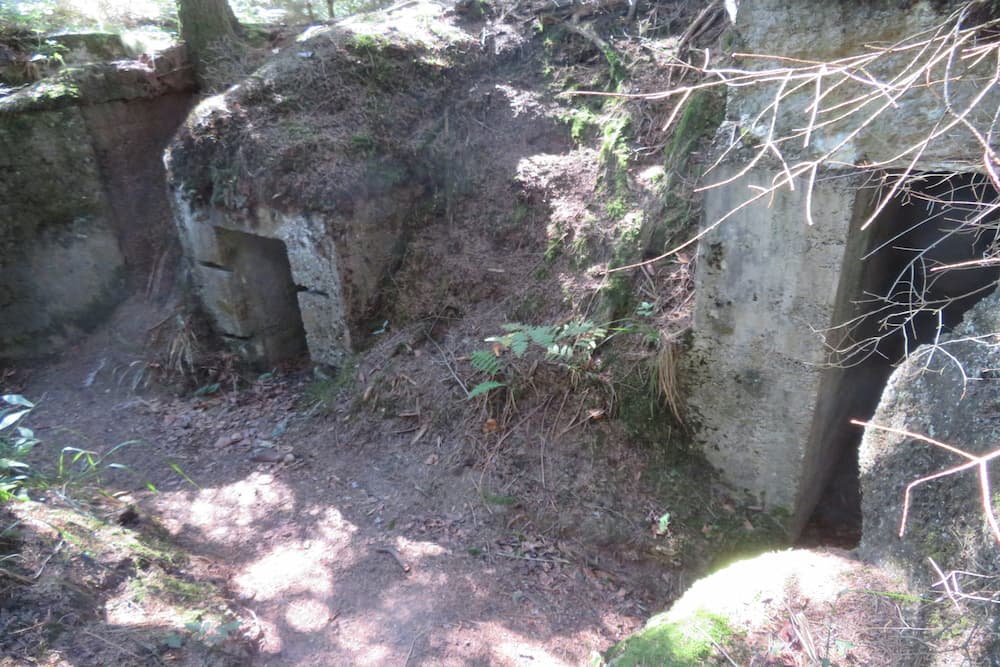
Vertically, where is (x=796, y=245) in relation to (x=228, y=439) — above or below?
above

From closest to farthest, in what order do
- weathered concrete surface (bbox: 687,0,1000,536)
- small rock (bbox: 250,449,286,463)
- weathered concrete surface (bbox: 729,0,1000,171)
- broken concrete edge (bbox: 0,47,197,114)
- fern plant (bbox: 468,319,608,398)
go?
weathered concrete surface (bbox: 729,0,1000,171)
weathered concrete surface (bbox: 687,0,1000,536)
fern plant (bbox: 468,319,608,398)
small rock (bbox: 250,449,286,463)
broken concrete edge (bbox: 0,47,197,114)

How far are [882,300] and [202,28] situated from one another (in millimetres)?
7708

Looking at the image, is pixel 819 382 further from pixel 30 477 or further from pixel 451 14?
pixel 451 14

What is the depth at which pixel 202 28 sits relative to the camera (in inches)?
305

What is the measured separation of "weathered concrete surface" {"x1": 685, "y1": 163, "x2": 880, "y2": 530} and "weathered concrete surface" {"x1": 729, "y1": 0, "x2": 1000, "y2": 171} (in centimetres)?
26

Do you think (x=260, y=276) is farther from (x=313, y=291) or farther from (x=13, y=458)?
(x=13, y=458)

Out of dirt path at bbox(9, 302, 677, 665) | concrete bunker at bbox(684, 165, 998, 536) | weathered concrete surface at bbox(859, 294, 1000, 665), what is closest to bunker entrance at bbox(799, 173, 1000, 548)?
concrete bunker at bbox(684, 165, 998, 536)

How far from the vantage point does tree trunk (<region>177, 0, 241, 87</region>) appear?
25.2 feet

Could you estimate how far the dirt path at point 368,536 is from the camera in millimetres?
3955

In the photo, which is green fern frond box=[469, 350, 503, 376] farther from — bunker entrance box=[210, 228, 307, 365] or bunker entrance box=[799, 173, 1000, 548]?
bunker entrance box=[210, 228, 307, 365]

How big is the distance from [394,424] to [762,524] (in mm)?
3024

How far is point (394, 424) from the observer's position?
5.72 meters

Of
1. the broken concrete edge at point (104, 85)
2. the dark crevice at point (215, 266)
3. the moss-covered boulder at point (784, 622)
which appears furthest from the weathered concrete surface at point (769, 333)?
the broken concrete edge at point (104, 85)

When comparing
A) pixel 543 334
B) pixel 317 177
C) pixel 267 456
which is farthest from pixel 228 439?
pixel 543 334
